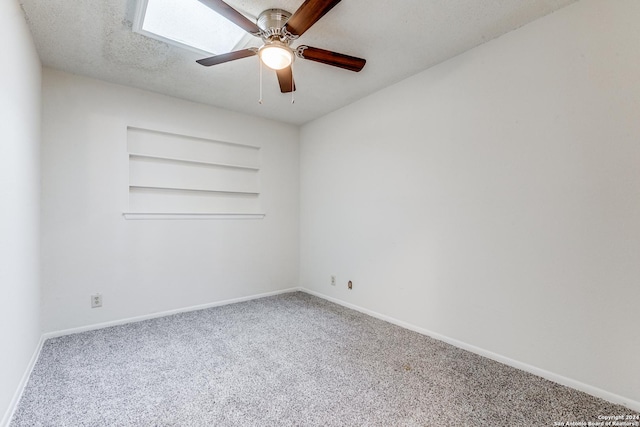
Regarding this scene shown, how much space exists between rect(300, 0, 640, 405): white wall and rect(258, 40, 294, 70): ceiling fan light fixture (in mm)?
1391

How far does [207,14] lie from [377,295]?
9.31ft

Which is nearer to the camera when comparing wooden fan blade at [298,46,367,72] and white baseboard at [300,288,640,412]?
white baseboard at [300,288,640,412]

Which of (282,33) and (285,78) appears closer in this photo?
(282,33)

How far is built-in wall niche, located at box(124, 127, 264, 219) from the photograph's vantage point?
3.09 m

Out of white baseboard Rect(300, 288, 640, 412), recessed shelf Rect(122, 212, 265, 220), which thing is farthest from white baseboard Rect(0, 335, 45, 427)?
white baseboard Rect(300, 288, 640, 412)

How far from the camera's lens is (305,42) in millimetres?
2230

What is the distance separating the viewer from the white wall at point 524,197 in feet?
5.53

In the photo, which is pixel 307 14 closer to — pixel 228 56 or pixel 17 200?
pixel 228 56

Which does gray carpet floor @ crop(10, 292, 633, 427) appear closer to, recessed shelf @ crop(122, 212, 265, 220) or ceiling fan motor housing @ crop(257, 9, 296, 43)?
recessed shelf @ crop(122, 212, 265, 220)

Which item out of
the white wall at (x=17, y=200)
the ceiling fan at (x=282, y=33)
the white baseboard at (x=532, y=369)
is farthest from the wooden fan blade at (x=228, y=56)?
the white baseboard at (x=532, y=369)

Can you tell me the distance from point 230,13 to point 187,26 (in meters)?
0.69

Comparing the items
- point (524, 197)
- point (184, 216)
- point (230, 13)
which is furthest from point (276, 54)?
point (184, 216)

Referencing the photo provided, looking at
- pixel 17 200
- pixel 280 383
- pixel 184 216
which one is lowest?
pixel 280 383

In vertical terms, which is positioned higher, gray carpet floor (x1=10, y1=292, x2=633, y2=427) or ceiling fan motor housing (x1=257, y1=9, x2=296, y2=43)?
ceiling fan motor housing (x1=257, y1=9, x2=296, y2=43)
